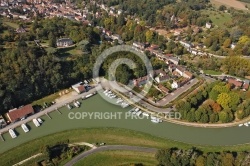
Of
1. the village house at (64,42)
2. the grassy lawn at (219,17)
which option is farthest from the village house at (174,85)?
the grassy lawn at (219,17)

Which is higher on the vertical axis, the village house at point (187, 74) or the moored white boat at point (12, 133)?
the village house at point (187, 74)

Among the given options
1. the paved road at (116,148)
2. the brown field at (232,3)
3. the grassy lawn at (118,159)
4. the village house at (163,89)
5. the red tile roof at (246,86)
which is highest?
the brown field at (232,3)

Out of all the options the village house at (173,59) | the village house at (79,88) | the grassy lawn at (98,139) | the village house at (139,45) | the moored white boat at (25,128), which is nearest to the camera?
the grassy lawn at (98,139)

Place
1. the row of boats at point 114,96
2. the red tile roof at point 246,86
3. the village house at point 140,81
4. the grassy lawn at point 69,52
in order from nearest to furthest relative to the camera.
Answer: the row of boats at point 114,96 < the village house at point 140,81 < the red tile roof at point 246,86 < the grassy lawn at point 69,52

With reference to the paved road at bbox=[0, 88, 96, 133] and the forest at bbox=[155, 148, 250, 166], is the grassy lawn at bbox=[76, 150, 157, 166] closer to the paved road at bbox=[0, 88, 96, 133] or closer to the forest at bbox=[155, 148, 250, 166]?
the forest at bbox=[155, 148, 250, 166]

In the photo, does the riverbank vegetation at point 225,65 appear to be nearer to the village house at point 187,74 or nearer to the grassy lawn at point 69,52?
the village house at point 187,74

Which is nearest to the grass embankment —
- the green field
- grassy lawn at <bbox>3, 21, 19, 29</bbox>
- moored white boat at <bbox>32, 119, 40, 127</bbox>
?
the green field

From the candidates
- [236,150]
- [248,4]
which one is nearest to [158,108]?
[236,150]

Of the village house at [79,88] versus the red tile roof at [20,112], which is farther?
the village house at [79,88]

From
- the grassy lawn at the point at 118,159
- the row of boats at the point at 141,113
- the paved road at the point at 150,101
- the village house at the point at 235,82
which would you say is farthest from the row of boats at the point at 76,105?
the village house at the point at 235,82
